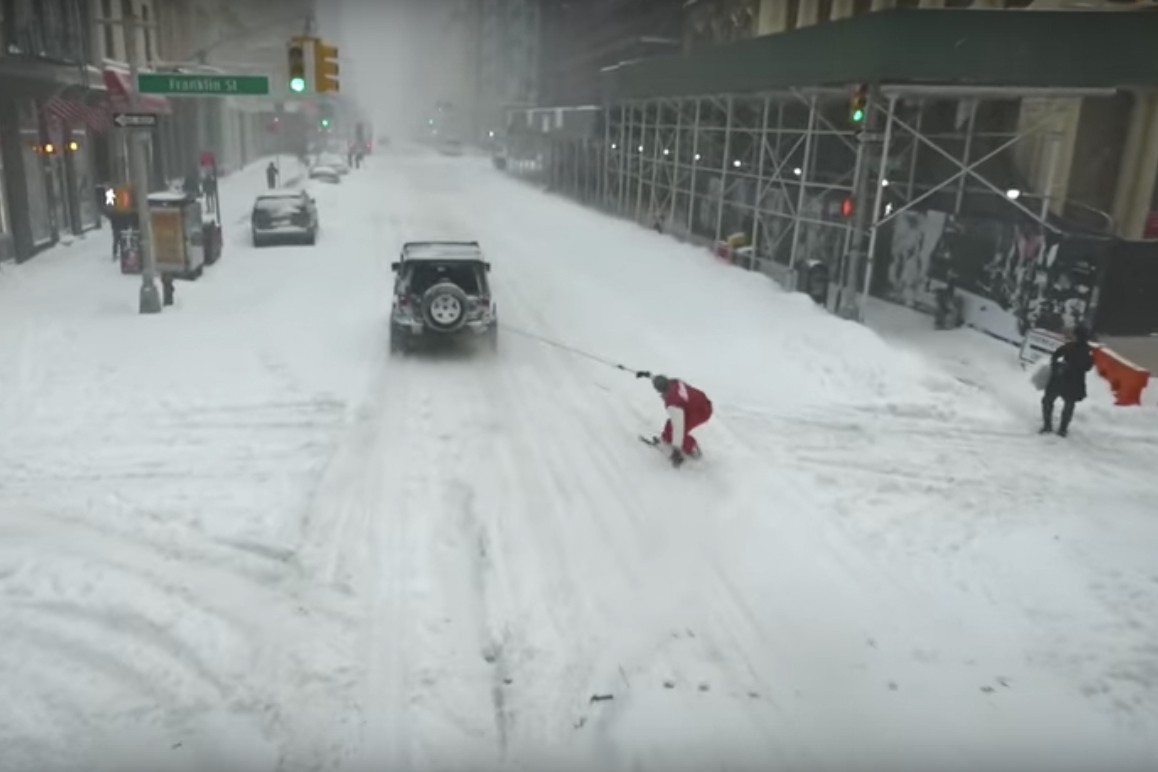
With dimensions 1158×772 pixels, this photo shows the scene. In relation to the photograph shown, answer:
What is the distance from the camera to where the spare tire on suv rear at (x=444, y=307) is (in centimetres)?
1247

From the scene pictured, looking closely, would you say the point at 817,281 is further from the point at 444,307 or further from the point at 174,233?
the point at 174,233

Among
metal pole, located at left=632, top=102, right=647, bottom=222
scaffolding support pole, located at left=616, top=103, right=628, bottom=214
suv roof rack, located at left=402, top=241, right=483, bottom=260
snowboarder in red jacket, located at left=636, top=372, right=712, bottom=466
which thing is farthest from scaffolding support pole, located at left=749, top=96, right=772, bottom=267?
snowboarder in red jacket, located at left=636, top=372, right=712, bottom=466

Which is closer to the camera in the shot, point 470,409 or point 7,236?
point 470,409

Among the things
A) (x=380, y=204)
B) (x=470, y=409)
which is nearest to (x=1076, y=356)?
(x=470, y=409)

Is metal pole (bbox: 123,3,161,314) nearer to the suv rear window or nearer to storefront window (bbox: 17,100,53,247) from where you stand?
storefront window (bbox: 17,100,53,247)

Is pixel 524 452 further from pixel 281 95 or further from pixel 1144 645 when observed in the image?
pixel 281 95

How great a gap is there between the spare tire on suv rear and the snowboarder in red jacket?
4.26 metres

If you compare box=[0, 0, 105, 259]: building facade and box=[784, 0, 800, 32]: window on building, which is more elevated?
box=[784, 0, 800, 32]: window on building

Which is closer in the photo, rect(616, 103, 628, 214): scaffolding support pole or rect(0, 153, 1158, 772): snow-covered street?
rect(0, 153, 1158, 772): snow-covered street

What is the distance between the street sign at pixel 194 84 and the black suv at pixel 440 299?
4.52m

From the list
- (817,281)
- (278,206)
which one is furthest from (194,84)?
(817,281)

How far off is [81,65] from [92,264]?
22.4 feet

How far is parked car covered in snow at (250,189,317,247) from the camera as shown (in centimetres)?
2452

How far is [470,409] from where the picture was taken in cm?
1101
